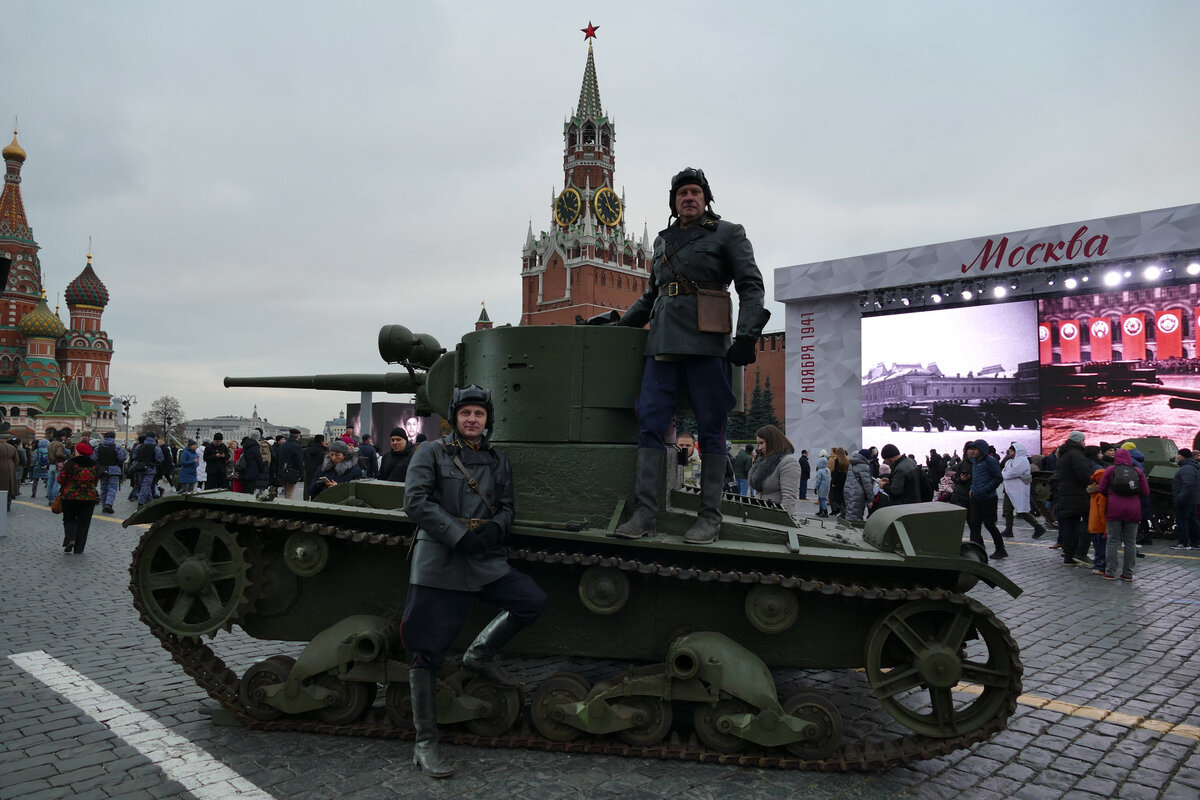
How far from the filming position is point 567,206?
10481cm

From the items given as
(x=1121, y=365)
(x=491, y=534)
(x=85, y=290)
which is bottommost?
(x=491, y=534)

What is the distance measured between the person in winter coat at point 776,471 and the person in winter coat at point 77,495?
997 centimetres

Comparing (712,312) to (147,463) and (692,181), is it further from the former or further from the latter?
(147,463)

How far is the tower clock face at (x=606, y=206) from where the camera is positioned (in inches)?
4094

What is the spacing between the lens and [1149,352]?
23.3 metres

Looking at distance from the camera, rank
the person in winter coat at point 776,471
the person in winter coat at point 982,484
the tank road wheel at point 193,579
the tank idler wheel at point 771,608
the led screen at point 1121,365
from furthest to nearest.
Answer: the led screen at point 1121,365, the person in winter coat at point 982,484, the person in winter coat at point 776,471, the tank road wheel at point 193,579, the tank idler wheel at point 771,608

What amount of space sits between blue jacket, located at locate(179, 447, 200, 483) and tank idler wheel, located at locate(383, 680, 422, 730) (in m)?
14.1

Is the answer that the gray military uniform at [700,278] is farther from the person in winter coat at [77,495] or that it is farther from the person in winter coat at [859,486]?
the person in winter coat at [77,495]

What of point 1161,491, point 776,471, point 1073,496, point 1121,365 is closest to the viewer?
point 776,471

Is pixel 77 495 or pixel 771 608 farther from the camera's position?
pixel 77 495

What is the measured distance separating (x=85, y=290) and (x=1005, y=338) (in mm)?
96510

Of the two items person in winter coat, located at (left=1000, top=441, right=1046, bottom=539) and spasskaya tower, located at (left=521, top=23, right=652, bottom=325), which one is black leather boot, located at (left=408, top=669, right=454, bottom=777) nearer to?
person in winter coat, located at (left=1000, top=441, right=1046, bottom=539)

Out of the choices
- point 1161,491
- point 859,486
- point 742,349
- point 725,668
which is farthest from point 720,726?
Result: point 1161,491

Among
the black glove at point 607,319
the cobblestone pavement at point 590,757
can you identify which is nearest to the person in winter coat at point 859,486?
the cobblestone pavement at point 590,757
